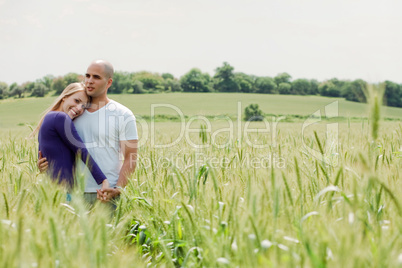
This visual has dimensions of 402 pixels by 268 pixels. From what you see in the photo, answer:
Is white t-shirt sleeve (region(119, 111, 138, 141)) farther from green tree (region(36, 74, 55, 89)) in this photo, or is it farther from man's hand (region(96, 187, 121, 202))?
green tree (region(36, 74, 55, 89))

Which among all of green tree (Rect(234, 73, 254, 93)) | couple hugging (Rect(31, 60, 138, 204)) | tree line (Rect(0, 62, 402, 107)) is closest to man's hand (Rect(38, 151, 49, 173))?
couple hugging (Rect(31, 60, 138, 204))

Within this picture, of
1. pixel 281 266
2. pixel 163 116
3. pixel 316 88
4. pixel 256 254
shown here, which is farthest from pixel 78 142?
pixel 316 88

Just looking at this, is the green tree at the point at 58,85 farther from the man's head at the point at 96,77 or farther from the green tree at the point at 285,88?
the man's head at the point at 96,77

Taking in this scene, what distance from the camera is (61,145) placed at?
9.29ft

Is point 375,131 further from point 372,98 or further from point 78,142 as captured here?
point 78,142

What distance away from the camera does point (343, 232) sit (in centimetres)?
114

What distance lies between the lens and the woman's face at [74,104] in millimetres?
2900

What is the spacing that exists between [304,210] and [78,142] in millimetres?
1592

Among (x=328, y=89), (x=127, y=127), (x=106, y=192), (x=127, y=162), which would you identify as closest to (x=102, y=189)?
(x=106, y=192)

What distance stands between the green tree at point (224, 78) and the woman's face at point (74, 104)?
79.1m

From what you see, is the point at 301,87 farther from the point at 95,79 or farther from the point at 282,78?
the point at 95,79

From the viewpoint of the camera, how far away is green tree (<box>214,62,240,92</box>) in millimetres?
82481

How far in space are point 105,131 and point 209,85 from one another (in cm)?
8183

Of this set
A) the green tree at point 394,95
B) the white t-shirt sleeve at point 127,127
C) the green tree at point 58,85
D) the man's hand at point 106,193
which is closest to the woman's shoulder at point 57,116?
the white t-shirt sleeve at point 127,127
